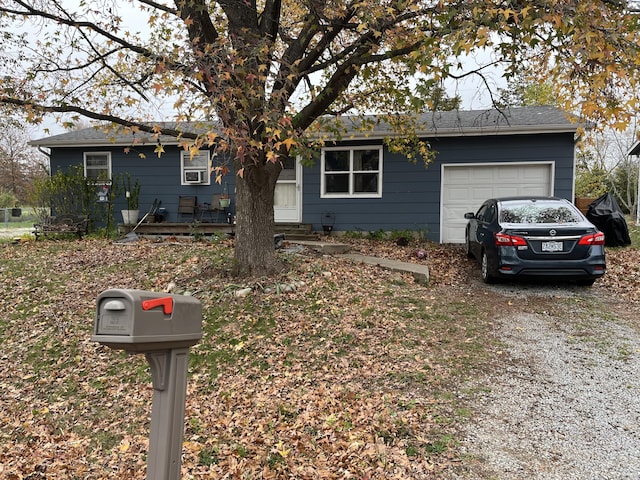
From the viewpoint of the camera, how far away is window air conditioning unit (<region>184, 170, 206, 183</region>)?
12836 mm

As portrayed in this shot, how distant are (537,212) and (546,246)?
2.45ft

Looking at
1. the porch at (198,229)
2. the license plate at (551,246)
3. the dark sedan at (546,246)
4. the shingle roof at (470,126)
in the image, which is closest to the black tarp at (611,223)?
the shingle roof at (470,126)

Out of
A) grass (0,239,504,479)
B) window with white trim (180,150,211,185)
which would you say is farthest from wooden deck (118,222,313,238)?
grass (0,239,504,479)

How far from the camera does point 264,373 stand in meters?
4.60

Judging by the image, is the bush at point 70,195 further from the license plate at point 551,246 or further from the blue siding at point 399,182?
the license plate at point 551,246

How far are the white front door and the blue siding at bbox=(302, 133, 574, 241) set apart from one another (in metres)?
0.29

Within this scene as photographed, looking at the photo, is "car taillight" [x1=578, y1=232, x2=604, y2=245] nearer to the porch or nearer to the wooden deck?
the porch

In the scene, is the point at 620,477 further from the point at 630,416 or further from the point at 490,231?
the point at 490,231

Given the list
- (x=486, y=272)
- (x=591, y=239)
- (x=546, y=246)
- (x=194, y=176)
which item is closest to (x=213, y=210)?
(x=194, y=176)

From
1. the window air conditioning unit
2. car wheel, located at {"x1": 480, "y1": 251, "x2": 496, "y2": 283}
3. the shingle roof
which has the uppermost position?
the shingle roof

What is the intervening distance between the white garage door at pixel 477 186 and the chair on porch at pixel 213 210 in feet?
19.0

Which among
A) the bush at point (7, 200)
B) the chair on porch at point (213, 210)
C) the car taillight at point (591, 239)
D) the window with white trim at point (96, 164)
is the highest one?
the window with white trim at point (96, 164)

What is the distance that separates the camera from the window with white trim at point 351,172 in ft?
39.5

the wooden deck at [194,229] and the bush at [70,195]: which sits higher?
the bush at [70,195]
